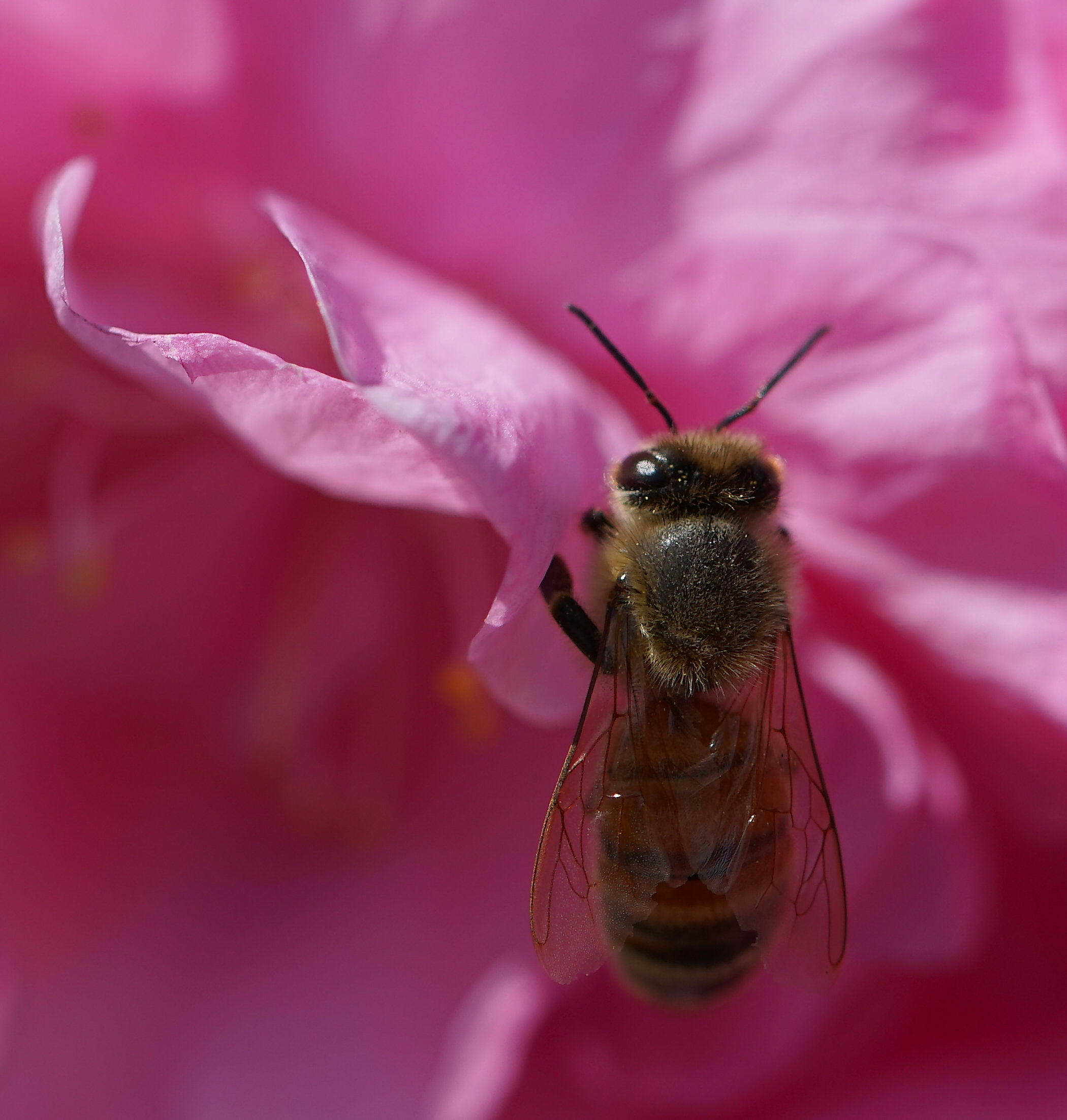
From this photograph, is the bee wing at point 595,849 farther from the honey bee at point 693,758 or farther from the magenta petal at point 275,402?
the magenta petal at point 275,402

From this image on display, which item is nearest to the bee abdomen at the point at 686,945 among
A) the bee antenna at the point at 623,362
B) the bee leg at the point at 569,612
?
the bee leg at the point at 569,612

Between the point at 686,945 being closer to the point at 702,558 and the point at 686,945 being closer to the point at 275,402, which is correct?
the point at 702,558

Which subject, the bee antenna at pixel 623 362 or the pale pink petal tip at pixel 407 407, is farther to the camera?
the bee antenna at pixel 623 362

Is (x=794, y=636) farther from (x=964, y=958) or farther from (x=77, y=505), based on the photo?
(x=77, y=505)

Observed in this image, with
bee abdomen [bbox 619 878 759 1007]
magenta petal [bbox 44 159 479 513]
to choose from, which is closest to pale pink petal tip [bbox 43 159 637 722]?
magenta petal [bbox 44 159 479 513]

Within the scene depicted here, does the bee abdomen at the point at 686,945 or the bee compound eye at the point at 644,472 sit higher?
the bee compound eye at the point at 644,472

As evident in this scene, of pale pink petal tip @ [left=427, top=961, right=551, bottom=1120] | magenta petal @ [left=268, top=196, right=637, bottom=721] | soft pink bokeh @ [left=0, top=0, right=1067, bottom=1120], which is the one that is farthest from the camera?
pale pink petal tip @ [left=427, top=961, right=551, bottom=1120]

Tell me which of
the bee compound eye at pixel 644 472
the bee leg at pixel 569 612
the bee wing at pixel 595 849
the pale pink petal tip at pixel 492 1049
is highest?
the bee compound eye at pixel 644 472

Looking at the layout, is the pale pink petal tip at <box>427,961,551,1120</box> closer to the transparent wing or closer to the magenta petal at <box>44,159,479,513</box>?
the transparent wing
